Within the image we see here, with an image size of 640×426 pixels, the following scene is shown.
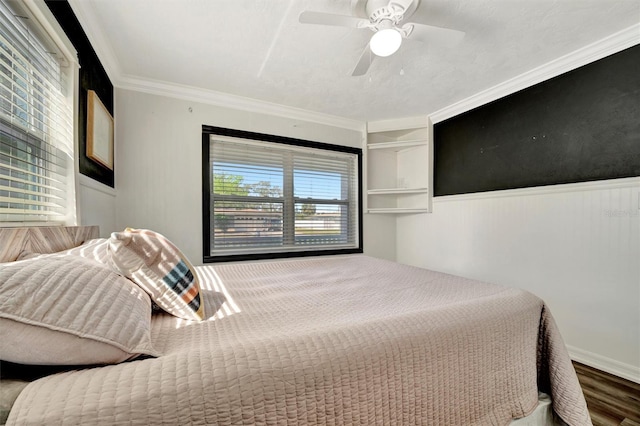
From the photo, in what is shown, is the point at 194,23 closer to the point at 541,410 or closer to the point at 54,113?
the point at 54,113

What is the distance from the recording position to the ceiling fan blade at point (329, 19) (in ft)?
4.70

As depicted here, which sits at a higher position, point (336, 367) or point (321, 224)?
point (321, 224)

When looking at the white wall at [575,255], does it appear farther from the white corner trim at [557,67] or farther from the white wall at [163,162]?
the white wall at [163,162]

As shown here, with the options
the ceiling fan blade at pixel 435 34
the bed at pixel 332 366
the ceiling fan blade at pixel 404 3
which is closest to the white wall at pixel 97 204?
the bed at pixel 332 366

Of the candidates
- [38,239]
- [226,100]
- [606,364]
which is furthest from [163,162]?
[606,364]

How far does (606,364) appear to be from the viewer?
193cm

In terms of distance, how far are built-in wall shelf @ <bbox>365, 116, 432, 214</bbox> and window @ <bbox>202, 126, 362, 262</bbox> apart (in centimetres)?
27

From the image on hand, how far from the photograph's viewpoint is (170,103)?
2.62 meters

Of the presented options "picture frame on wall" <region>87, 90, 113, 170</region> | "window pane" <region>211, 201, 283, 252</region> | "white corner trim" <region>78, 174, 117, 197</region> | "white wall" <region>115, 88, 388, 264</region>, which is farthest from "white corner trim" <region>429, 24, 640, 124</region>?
"white corner trim" <region>78, 174, 117, 197</region>

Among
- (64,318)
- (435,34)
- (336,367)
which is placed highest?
(435,34)

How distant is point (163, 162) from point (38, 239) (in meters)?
1.69

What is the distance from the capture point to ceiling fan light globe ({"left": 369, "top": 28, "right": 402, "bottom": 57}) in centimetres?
152

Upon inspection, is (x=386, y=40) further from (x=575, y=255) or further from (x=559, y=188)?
(x=575, y=255)

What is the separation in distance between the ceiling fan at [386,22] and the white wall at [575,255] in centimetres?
164
